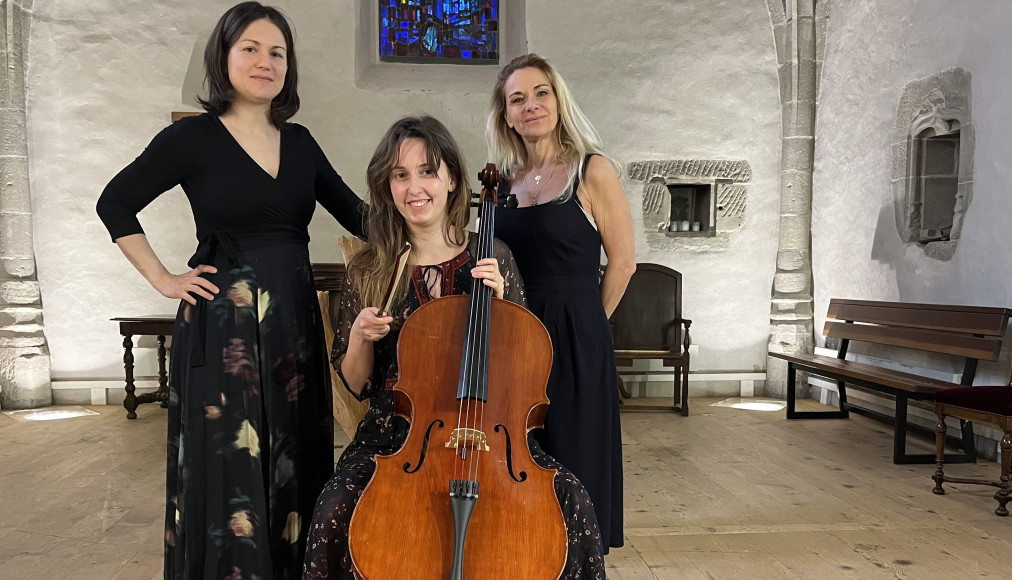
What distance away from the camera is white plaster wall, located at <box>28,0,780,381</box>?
5.53 metres

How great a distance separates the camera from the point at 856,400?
5336 mm

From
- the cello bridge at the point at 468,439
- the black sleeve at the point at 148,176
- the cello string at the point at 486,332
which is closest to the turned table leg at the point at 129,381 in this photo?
the black sleeve at the point at 148,176

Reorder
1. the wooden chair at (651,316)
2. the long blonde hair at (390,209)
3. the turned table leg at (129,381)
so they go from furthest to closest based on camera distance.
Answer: the wooden chair at (651,316), the turned table leg at (129,381), the long blonde hair at (390,209)

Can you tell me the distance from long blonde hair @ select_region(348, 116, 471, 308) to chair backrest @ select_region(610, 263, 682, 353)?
3.98m

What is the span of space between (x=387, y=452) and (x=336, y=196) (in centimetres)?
66

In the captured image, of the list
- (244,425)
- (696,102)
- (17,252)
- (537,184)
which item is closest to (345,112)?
(17,252)

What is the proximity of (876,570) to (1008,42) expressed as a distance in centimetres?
309

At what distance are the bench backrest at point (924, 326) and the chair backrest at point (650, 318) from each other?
3.58ft

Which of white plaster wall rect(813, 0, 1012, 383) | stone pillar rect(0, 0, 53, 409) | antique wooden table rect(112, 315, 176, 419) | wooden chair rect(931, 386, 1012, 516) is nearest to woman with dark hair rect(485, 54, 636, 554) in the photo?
wooden chair rect(931, 386, 1012, 516)

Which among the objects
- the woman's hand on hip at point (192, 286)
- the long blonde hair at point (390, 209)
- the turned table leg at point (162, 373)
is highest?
the long blonde hair at point (390, 209)

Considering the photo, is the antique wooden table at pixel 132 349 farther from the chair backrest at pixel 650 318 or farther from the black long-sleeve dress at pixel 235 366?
the black long-sleeve dress at pixel 235 366

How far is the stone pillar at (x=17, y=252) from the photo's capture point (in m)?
5.43

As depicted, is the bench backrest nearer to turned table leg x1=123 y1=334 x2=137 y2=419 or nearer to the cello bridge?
the cello bridge

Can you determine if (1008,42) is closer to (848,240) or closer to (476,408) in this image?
(848,240)
